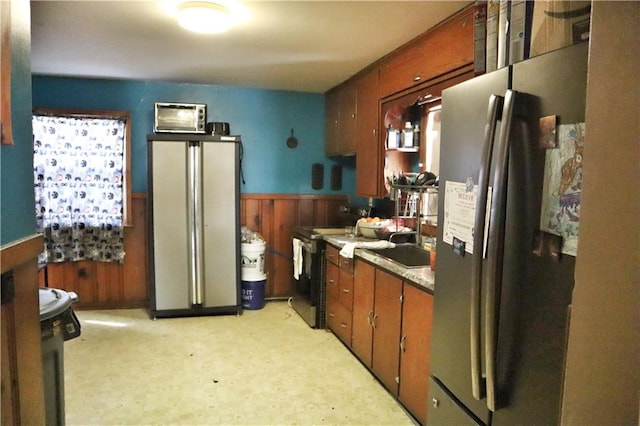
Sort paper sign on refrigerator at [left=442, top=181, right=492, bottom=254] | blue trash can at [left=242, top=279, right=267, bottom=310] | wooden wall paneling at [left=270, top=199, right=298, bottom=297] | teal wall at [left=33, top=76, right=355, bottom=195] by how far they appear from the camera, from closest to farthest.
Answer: paper sign on refrigerator at [left=442, top=181, right=492, bottom=254] → teal wall at [left=33, top=76, right=355, bottom=195] → blue trash can at [left=242, top=279, right=267, bottom=310] → wooden wall paneling at [left=270, top=199, right=298, bottom=297]

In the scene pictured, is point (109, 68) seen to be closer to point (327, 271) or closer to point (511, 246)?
point (327, 271)

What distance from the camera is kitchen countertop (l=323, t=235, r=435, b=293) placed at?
2156 millimetres

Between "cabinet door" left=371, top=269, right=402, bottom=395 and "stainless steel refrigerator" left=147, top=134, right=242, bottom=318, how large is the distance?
1803 mm

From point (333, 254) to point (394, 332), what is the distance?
1.14 metres

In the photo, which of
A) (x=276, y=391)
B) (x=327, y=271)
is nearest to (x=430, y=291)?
(x=276, y=391)

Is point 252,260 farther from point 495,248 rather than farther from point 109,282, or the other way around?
point 495,248

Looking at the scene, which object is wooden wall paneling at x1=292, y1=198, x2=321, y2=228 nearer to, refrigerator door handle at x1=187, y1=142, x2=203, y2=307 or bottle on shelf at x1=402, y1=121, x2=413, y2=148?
refrigerator door handle at x1=187, y1=142, x2=203, y2=307

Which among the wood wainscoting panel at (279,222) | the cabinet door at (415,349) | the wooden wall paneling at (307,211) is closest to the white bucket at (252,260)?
the wood wainscoting panel at (279,222)

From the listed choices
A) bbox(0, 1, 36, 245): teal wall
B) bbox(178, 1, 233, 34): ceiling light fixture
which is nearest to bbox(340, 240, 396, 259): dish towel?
bbox(178, 1, 233, 34): ceiling light fixture

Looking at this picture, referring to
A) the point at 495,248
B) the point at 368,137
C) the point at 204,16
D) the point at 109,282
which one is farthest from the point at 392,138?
the point at 109,282

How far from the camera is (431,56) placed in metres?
2.58

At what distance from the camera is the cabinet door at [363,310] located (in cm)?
288

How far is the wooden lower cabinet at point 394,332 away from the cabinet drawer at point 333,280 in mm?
342

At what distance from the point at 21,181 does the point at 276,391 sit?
1.96 meters
